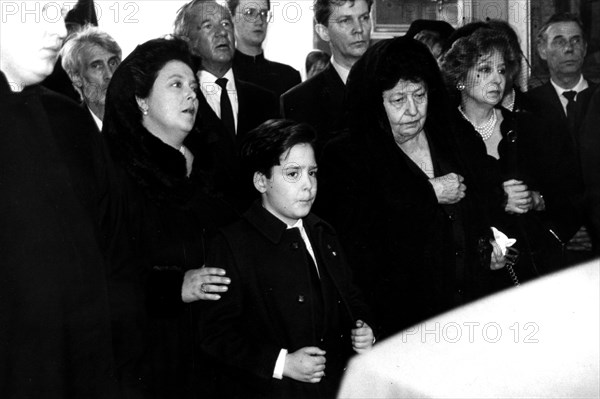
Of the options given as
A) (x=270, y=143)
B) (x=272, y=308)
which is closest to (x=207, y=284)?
(x=272, y=308)

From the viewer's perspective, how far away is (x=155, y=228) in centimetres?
208

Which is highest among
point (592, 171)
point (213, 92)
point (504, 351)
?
point (213, 92)

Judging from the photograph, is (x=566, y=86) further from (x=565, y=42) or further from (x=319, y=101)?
(x=319, y=101)

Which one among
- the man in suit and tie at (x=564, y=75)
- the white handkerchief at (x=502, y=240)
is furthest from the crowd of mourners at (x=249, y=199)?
the man in suit and tie at (x=564, y=75)

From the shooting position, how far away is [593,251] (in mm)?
2758

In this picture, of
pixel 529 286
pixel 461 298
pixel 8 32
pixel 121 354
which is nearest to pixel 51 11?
pixel 8 32

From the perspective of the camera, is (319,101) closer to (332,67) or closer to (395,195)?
(332,67)

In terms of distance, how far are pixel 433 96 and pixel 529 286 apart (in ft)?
2.14

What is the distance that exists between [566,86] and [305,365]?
147 centimetres

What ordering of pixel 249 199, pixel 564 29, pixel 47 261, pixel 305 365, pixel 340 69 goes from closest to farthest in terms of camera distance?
pixel 47 261 → pixel 305 365 → pixel 249 199 → pixel 340 69 → pixel 564 29

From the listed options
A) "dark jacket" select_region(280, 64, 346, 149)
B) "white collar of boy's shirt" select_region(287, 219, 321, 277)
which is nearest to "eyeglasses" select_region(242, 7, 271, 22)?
"dark jacket" select_region(280, 64, 346, 149)

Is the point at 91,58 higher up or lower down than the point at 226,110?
higher up

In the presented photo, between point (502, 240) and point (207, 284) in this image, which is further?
point (502, 240)

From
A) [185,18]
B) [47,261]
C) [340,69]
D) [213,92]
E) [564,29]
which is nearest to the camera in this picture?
[47,261]
